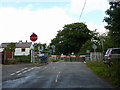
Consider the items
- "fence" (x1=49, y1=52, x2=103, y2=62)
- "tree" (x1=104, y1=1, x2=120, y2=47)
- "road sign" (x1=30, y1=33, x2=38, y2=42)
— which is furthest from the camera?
"fence" (x1=49, y1=52, x2=103, y2=62)

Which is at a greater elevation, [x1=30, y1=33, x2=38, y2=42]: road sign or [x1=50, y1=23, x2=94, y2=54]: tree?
[x1=50, y1=23, x2=94, y2=54]: tree

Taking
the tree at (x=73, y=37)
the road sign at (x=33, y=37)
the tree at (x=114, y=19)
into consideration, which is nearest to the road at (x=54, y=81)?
the tree at (x=114, y=19)

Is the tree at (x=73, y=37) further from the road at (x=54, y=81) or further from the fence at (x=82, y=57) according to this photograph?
the road at (x=54, y=81)

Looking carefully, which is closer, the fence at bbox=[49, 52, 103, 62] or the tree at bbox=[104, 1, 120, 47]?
the tree at bbox=[104, 1, 120, 47]

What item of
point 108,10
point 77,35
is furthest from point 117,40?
point 77,35

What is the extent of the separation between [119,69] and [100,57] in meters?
22.6

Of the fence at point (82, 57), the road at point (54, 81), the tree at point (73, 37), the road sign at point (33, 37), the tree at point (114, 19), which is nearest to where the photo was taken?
the road at point (54, 81)

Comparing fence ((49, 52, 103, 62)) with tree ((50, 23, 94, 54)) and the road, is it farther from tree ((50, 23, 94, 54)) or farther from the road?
tree ((50, 23, 94, 54))

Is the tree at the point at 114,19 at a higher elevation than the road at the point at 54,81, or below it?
higher

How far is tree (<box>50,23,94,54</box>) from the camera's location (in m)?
78.6

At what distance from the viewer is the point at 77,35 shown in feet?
255

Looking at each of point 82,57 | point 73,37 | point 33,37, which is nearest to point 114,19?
point 33,37

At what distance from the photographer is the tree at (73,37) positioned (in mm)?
78625

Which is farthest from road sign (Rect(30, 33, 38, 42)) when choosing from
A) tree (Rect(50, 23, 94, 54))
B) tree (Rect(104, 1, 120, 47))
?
tree (Rect(50, 23, 94, 54))
